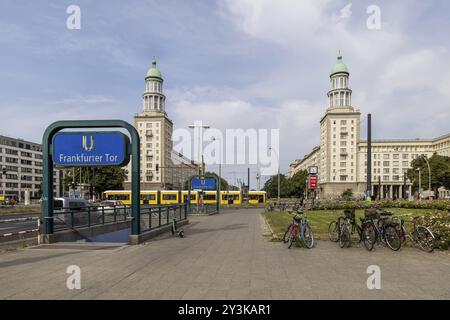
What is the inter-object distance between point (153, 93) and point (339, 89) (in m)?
62.0

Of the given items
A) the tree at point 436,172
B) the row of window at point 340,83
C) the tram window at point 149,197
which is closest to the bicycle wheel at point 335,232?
the tram window at point 149,197

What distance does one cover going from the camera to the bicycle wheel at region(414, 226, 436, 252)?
9.20 meters

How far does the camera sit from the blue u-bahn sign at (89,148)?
11266mm

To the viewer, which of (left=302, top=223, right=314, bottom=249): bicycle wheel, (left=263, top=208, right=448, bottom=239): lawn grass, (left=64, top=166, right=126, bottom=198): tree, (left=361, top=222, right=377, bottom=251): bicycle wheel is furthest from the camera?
(left=64, top=166, right=126, bottom=198): tree

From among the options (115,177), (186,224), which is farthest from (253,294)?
(115,177)

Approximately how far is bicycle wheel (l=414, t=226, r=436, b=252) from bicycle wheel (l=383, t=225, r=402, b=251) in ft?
2.35

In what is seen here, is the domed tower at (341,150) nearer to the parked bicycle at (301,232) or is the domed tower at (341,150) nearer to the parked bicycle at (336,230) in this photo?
the parked bicycle at (336,230)

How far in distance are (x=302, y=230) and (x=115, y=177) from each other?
65473 millimetres

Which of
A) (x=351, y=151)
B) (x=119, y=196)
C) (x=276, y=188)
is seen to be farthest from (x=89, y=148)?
(x=276, y=188)

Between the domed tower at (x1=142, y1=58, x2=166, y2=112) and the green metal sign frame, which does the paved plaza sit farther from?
the domed tower at (x1=142, y1=58, x2=166, y2=112)

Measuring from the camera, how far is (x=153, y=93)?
111 metres

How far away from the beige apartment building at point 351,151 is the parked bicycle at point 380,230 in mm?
97984

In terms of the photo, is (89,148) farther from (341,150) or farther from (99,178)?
(341,150)

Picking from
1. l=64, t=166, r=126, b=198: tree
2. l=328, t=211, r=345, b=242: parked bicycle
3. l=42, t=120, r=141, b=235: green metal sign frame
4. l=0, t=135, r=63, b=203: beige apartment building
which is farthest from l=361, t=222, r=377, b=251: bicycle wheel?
l=0, t=135, r=63, b=203: beige apartment building
